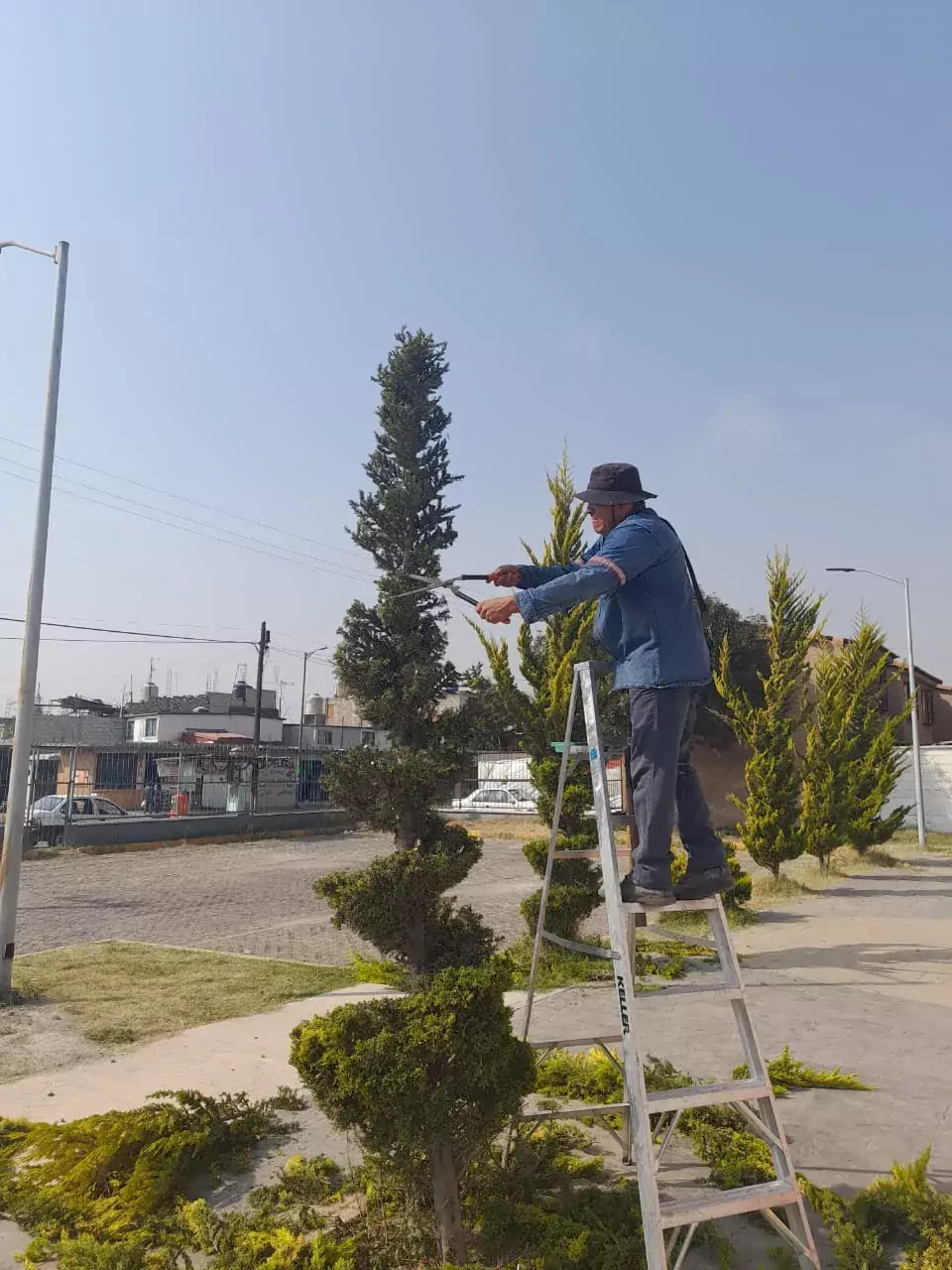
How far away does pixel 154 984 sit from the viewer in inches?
388

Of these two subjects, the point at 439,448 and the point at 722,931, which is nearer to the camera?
the point at 722,931

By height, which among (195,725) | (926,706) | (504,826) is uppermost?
(926,706)

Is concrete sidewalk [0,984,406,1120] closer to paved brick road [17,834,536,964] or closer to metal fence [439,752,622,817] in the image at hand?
paved brick road [17,834,536,964]

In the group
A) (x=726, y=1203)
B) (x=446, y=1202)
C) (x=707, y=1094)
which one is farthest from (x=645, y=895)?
(x=446, y=1202)

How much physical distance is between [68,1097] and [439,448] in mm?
5970

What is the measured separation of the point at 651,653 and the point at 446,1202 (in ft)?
7.70

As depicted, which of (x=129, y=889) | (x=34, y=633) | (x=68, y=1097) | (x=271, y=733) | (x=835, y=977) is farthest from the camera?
(x=271, y=733)

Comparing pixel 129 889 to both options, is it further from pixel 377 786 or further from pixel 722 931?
pixel 722 931

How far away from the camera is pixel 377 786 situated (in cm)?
723

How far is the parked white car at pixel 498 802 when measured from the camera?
34.8 meters

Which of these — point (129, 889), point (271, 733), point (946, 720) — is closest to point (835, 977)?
point (129, 889)

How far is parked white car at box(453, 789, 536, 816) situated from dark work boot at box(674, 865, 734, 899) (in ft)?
101

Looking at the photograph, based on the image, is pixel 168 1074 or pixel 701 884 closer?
pixel 701 884

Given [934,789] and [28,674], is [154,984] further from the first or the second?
[934,789]
